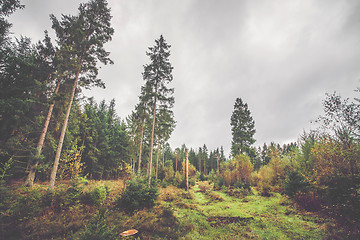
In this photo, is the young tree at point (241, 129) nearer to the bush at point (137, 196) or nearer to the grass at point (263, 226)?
the grass at point (263, 226)

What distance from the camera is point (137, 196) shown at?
8734mm

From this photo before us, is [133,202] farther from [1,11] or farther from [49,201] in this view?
[1,11]

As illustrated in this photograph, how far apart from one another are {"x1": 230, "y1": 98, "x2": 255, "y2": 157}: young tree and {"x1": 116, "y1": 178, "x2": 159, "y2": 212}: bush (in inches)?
794

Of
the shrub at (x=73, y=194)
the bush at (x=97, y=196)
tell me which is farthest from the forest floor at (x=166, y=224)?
the bush at (x=97, y=196)

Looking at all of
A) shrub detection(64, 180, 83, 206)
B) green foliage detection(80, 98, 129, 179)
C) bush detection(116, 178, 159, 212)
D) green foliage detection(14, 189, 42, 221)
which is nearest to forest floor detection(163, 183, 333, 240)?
bush detection(116, 178, 159, 212)

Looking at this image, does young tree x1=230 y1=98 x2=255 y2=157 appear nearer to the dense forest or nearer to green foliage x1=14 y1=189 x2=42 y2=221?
the dense forest

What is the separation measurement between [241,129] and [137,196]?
2278 centimetres

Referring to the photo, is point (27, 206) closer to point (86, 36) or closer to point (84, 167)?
point (84, 167)

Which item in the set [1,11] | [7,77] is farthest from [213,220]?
[1,11]

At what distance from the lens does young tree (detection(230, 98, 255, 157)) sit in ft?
79.3

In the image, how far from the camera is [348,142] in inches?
285

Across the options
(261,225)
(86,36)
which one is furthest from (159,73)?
(261,225)

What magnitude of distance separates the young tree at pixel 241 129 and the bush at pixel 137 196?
66.2 feet

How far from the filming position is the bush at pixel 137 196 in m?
8.42
